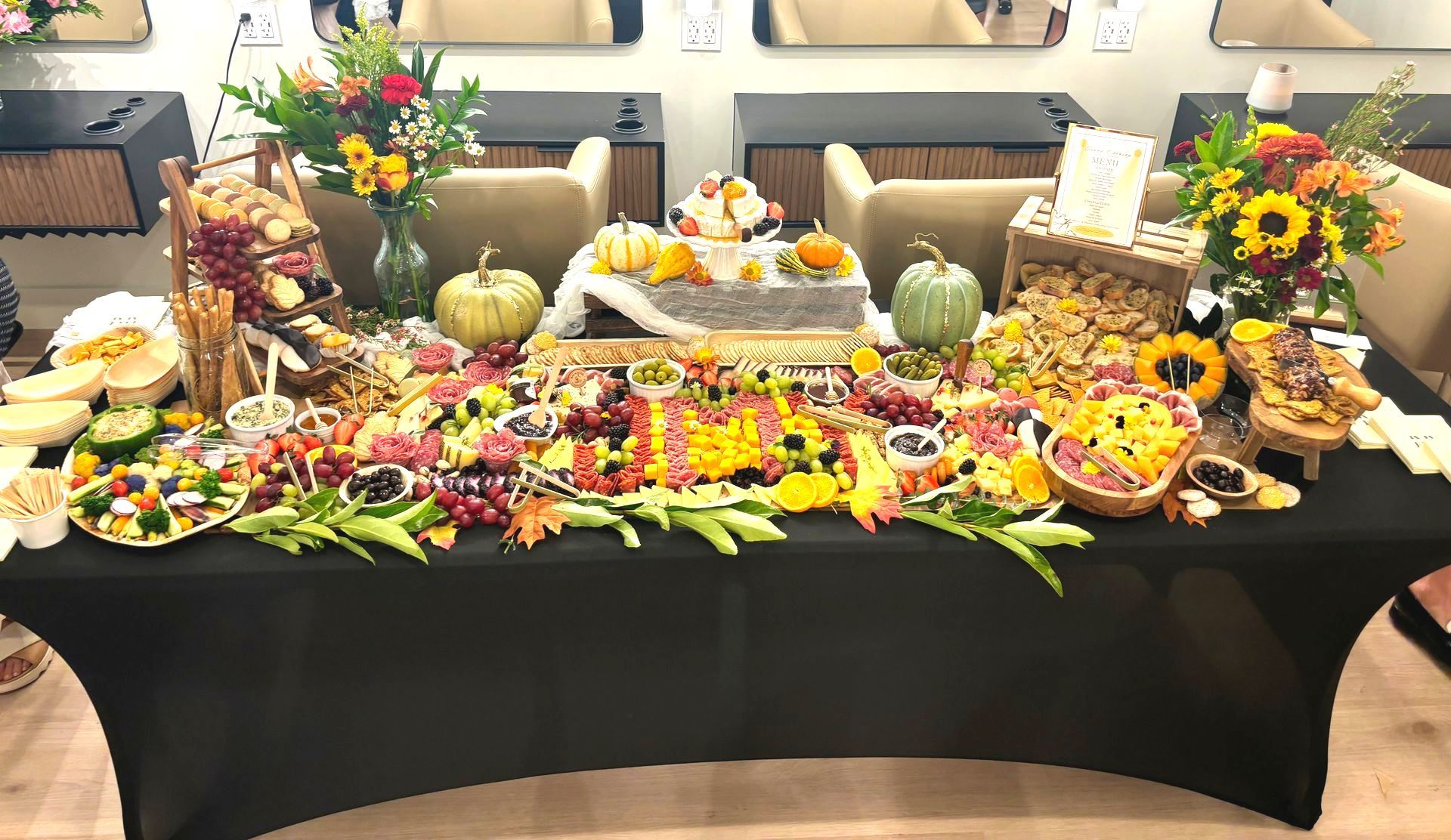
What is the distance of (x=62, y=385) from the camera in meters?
1.83

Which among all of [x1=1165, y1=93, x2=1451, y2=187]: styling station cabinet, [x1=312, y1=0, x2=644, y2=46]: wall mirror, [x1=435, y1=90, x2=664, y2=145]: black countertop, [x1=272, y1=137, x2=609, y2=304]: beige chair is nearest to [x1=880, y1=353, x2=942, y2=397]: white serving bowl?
[x1=272, y1=137, x2=609, y2=304]: beige chair

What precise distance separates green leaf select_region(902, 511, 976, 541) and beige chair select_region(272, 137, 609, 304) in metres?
1.36

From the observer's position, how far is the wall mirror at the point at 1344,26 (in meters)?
3.93

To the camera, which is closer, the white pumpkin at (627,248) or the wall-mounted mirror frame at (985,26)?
the white pumpkin at (627,248)

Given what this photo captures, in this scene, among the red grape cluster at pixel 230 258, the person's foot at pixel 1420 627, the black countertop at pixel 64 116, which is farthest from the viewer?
the black countertop at pixel 64 116

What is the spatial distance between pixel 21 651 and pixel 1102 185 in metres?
2.67

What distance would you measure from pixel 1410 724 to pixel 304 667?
2.43m

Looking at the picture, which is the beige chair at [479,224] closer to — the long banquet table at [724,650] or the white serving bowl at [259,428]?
the white serving bowl at [259,428]

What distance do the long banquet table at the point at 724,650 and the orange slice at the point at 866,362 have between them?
1.59 ft

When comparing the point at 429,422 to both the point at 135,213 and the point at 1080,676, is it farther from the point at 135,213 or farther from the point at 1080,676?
the point at 135,213

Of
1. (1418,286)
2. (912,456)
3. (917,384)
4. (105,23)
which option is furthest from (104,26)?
(1418,286)

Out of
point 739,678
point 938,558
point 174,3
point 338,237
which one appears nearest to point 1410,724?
point 938,558

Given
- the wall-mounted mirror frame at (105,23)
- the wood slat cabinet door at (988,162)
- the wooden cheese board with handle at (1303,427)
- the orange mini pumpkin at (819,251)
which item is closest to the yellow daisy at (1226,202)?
the wooden cheese board with handle at (1303,427)

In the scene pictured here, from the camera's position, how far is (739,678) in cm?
182
